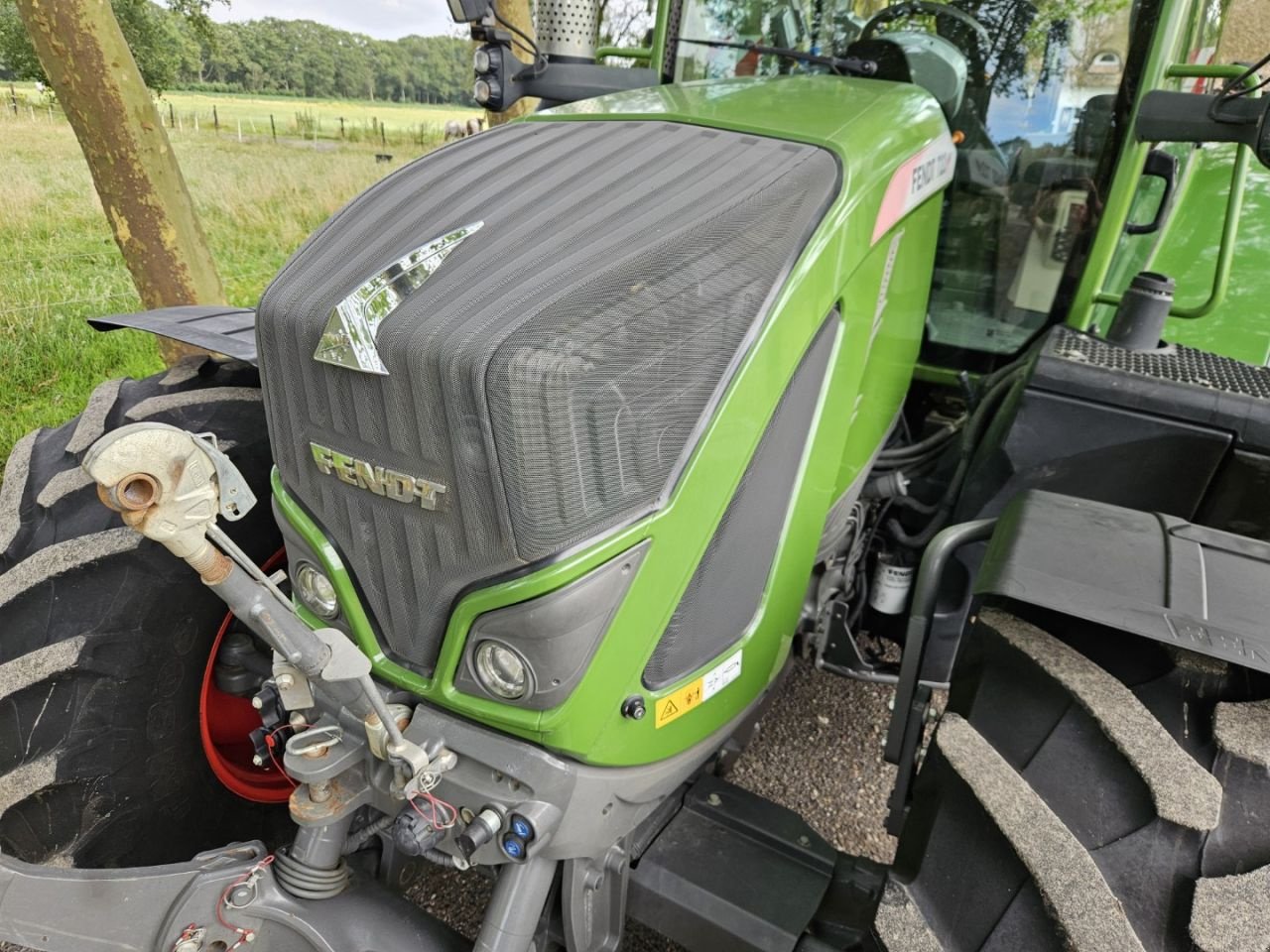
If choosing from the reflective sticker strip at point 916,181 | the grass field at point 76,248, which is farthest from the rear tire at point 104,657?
the grass field at point 76,248

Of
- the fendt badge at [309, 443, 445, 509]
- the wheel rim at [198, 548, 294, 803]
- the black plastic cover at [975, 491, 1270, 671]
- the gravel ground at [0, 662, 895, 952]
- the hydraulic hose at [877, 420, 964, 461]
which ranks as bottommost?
the gravel ground at [0, 662, 895, 952]

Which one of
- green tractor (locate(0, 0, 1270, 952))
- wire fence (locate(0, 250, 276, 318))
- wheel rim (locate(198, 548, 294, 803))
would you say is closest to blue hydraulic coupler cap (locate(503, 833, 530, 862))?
green tractor (locate(0, 0, 1270, 952))

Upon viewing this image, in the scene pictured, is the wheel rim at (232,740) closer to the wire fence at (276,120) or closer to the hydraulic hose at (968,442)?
the hydraulic hose at (968,442)

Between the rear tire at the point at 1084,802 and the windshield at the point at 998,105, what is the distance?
1.19 m

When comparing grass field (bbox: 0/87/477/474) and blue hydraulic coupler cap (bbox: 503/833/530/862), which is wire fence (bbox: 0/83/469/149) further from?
blue hydraulic coupler cap (bbox: 503/833/530/862)

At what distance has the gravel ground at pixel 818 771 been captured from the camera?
2.07 metres

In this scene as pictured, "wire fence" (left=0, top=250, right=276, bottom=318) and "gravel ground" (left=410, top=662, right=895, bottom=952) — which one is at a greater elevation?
"wire fence" (left=0, top=250, right=276, bottom=318)

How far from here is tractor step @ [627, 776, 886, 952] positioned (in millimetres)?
1396

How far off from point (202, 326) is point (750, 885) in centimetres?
155

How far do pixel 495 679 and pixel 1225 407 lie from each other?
1287 millimetres

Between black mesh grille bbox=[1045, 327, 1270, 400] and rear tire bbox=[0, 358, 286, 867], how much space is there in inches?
62.8

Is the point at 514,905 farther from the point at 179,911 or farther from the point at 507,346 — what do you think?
the point at 507,346

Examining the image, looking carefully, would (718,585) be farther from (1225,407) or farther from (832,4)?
(832,4)

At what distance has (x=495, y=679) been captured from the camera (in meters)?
1.17
